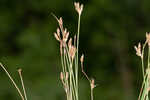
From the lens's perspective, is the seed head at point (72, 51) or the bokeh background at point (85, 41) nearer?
the seed head at point (72, 51)

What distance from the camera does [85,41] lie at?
183 inches

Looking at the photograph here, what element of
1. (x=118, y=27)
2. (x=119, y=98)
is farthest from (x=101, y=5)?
(x=119, y=98)

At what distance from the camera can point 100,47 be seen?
15.3 feet

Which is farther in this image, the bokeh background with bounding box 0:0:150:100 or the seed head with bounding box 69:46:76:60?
the bokeh background with bounding box 0:0:150:100

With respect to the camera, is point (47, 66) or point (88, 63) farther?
point (88, 63)

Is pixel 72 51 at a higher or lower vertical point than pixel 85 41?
higher

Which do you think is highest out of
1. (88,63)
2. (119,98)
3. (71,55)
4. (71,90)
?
(71,55)

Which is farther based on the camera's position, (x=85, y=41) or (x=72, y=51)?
(x=85, y=41)

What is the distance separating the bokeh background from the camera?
4332mm

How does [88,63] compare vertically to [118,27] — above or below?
below

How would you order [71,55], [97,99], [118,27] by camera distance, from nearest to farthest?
[71,55] < [97,99] < [118,27]

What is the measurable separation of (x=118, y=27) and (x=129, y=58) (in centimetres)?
36

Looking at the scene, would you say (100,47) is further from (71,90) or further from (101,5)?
(71,90)

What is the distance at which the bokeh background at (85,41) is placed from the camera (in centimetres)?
433
